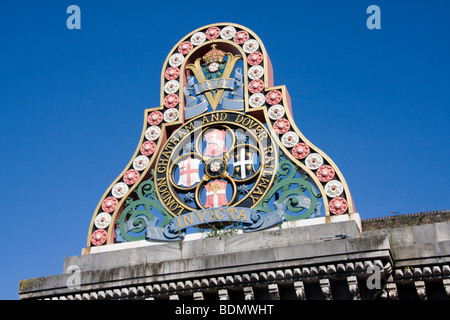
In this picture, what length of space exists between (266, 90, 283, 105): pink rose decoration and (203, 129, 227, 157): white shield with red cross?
1.52m

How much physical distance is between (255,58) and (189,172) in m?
3.94

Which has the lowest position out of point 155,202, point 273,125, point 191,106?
point 155,202

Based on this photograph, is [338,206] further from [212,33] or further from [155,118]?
[212,33]

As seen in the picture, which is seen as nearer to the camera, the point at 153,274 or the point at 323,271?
the point at 323,271

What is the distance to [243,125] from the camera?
20.7m

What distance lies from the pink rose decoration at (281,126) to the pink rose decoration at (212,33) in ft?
12.7

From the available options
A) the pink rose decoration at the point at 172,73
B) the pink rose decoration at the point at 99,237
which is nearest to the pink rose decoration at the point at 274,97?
the pink rose decoration at the point at 172,73

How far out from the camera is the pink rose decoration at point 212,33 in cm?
2261

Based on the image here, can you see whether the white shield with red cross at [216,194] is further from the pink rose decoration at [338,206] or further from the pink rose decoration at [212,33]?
the pink rose decoration at [212,33]

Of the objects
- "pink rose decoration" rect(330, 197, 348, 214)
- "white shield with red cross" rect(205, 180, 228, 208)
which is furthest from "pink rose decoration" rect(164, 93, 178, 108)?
"pink rose decoration" rect(330, 197, 348, 214)

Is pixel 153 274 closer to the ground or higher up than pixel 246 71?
closer to the ground
